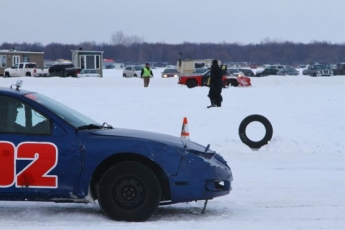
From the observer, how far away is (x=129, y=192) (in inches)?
281

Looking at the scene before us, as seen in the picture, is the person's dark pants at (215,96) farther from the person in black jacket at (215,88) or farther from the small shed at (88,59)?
the small shed at (88,59)

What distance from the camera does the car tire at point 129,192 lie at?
23.4ft

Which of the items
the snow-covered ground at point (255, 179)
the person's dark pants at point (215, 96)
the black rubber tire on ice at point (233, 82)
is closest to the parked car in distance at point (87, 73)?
the black rubber tire on ice at point (233, 82)

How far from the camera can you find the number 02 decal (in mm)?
7082

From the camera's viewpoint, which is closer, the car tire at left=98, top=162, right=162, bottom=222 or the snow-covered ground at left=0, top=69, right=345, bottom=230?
the car tire at left=98, top=162, right=162, bottom=222

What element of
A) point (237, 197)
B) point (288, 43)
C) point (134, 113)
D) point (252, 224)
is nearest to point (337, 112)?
point (134, 113)

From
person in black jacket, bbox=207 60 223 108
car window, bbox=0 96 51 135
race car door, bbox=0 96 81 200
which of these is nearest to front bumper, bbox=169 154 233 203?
race car door, bbox=0 96 81 200

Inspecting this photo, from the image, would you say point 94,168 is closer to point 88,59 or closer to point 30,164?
point 30,164

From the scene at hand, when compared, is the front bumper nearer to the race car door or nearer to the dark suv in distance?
the race car door

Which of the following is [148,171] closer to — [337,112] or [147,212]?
[147,212]

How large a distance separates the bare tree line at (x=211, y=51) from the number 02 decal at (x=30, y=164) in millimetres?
166126

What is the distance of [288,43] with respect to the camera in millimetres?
191000

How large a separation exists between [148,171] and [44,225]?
111cm

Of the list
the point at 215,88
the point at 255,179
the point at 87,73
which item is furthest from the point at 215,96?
the point at 87,73
